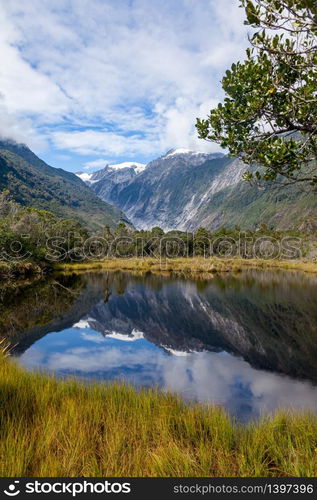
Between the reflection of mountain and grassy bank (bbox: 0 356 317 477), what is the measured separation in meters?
7.40

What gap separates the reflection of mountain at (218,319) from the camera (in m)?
15.3

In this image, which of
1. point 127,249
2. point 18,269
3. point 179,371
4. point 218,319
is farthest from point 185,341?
point 127,249

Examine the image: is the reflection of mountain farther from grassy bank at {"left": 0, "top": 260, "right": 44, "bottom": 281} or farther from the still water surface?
grassy bank at {"left": 0, "top": 260, "right": 44, "bottom": 281}

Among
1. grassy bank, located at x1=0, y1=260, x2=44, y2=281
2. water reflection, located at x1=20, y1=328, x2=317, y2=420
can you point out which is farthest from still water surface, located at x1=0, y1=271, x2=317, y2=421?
grassy bank, located at x1=0, y1=260, x2=44, y2=281

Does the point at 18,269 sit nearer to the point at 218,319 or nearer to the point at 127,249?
the point at 218,319

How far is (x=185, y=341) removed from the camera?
16969 mm

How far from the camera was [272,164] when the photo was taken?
718 centimetres

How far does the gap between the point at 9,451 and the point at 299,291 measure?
111 feet

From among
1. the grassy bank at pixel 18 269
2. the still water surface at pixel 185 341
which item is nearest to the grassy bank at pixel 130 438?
the still water surface at pixel 185 341

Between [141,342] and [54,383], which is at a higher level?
[54,383]

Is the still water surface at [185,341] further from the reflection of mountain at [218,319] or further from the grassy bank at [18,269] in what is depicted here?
the grassy bank at [18,269]

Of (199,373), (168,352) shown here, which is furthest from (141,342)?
(199,373)

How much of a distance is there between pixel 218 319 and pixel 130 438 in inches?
657
